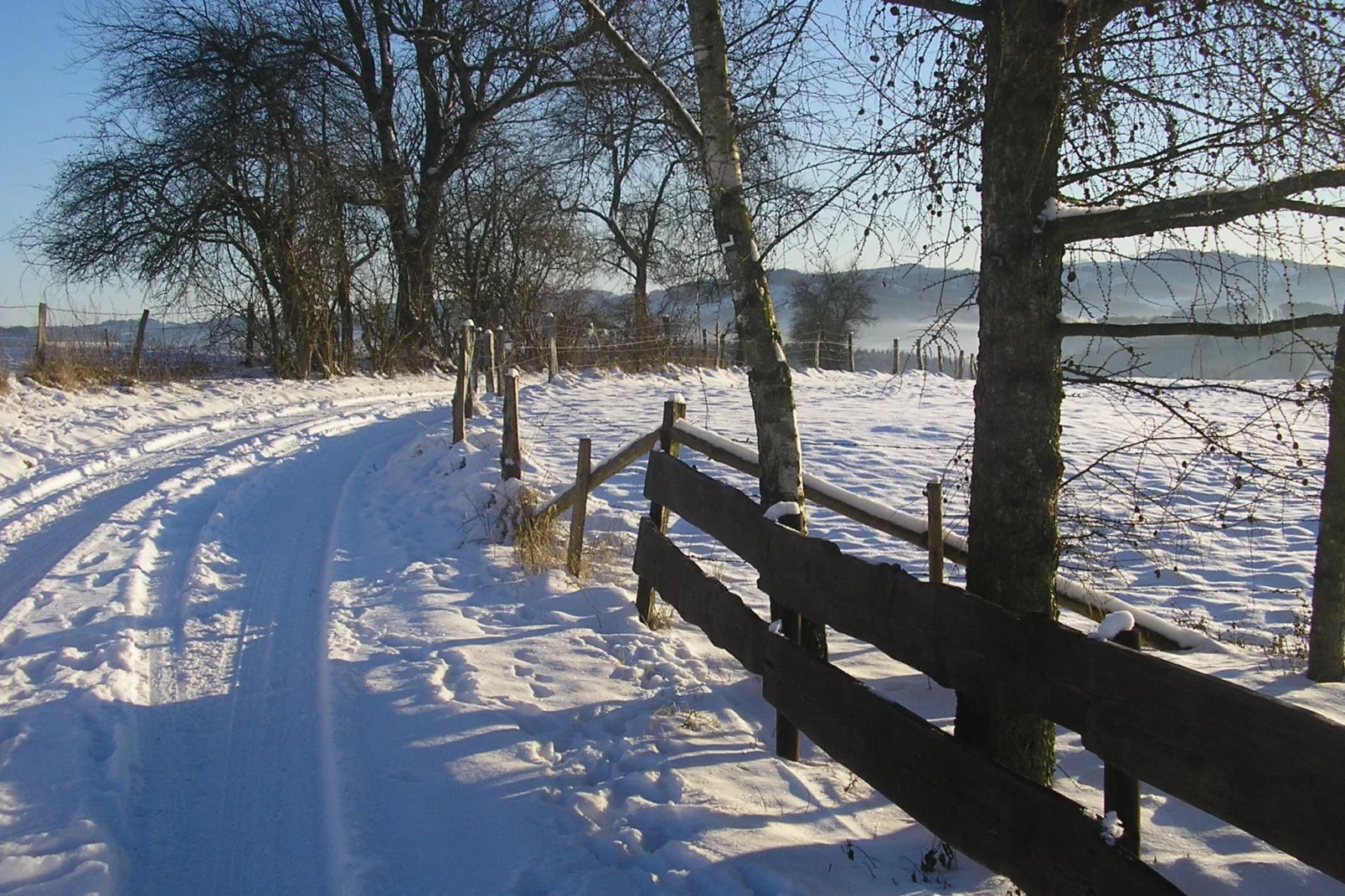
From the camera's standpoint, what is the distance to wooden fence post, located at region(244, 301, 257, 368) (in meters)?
24.8

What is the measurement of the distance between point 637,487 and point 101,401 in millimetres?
10894

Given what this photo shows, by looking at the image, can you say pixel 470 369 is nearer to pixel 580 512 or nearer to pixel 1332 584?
pixel 580 512

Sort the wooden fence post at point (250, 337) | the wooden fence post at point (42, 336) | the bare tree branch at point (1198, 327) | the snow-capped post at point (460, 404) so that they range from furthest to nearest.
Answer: the wooden fence post at point (250, 337)
the wooden fence post at point (42, 336)
the snow-capped post at point (460, 404)
the bare tree branch at point (1198, 327)

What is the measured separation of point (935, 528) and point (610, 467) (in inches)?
130

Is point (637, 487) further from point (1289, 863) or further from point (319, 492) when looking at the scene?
point (1289, 863)

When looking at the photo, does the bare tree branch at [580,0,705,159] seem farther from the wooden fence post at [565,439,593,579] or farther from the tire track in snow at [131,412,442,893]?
the tire track in snow at [131,412,442,893]

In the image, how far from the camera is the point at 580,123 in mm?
5742

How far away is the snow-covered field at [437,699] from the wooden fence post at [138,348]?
8.95 m

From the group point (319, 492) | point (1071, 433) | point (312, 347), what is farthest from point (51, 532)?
point (312, 347)

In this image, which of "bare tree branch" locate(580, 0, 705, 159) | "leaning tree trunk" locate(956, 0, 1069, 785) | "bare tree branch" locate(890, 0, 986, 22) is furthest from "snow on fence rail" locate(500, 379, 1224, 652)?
"bare tree branch" locate(890, 0, 986, 22)

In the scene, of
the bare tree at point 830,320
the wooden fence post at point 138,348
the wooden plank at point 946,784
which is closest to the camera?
the wooden plank at point 946,784

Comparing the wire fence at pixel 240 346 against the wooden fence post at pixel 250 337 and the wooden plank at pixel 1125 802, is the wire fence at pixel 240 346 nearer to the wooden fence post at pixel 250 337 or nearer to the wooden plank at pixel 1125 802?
the wooden fence post at pixel 250 337

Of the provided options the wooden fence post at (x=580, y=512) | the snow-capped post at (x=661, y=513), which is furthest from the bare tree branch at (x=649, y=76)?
the wooden fence post at (x=580, y=512)

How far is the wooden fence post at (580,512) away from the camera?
7.41 metres
